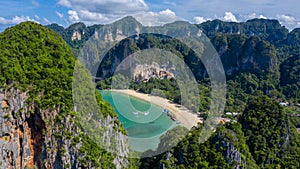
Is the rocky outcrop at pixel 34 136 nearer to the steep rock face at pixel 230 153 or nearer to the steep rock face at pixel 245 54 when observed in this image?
the steep rock face at pixel 230 153

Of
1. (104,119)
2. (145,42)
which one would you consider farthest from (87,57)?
(104,119)

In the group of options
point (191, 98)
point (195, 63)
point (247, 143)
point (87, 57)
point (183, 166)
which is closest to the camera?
point (183, 166)

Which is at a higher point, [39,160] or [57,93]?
[57,93]

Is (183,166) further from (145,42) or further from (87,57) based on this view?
(145,42)

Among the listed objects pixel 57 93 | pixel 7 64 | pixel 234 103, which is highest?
pixel 7 64

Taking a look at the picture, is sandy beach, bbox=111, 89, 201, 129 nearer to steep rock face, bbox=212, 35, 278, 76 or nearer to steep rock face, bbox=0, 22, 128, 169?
steep rock face, bbox=212, 35, 278, 76

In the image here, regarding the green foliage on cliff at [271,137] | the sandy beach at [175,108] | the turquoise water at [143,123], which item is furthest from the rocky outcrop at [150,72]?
the green foliage on cliff at [271,137]
